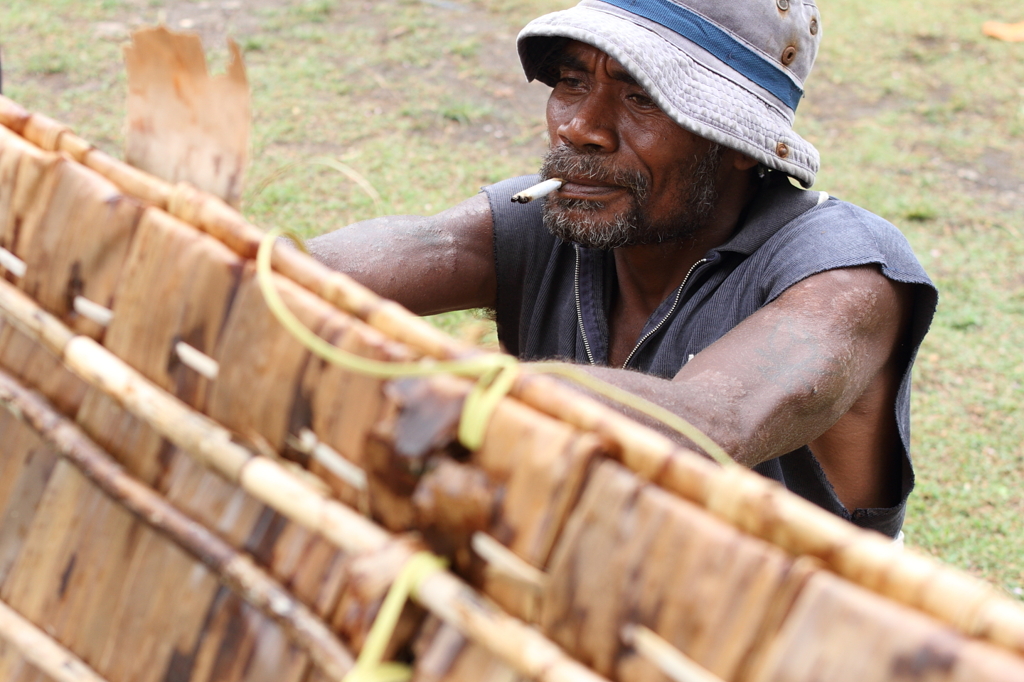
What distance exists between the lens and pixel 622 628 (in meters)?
0.70

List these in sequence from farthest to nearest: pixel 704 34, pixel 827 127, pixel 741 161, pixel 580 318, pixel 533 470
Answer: pixel 827 127 < pixel 580 318 < pixel 741 161 < pixel 704 34 < pixel 533 470

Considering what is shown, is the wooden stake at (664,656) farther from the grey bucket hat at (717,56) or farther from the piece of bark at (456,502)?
the grey bucket hat at (717,56)

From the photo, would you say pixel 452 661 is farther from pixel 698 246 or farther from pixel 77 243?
pixel 698 246

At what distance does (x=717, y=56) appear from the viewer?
1755 mm

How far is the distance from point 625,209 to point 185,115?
99 cm

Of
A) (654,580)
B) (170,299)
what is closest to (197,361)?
(170,299)

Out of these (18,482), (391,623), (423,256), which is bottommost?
(18,482)

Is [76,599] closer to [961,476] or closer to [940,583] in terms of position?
[940,583]

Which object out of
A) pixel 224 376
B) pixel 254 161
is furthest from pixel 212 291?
pixel 254 161

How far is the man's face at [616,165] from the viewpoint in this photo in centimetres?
180

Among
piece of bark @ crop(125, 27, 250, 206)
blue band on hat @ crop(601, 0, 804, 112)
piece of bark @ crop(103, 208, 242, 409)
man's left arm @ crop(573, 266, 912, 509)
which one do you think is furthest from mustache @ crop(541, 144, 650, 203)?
piece of bark @ crop(103, 208, 242, 409)

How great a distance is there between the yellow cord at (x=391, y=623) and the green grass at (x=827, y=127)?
84.3 inches

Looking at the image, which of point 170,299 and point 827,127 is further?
point 827,127

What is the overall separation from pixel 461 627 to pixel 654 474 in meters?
0.19
